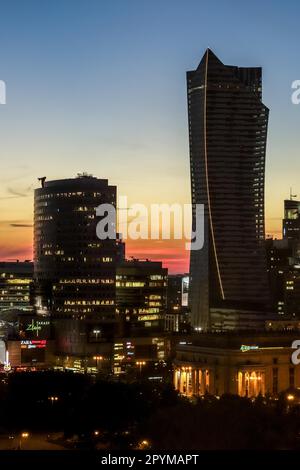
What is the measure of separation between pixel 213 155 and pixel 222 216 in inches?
317

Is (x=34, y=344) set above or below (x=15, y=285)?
below

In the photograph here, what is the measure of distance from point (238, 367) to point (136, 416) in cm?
2012

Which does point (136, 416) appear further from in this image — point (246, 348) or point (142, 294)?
point (142, 294)

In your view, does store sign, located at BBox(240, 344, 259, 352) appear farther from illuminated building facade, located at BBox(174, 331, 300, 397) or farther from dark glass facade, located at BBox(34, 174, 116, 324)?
dark glass facade, located at BBox(34, 174, 116, 324)

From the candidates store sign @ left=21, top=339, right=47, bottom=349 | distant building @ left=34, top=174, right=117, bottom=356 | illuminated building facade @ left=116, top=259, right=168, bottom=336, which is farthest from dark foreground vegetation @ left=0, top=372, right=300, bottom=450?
illuminated building facade @ left=116, top=259, right=168, bottom=336

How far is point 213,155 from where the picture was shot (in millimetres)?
133750

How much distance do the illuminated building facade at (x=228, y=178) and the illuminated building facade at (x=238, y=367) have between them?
170ft

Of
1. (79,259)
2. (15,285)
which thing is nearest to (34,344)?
(79,259)

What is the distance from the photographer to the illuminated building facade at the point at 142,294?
131125 millimetres

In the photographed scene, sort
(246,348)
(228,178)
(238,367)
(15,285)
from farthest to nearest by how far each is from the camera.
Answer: (15,285)
(228,178)
(246,348)
(238,367)

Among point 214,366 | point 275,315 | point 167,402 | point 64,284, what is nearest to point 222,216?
point 275,315

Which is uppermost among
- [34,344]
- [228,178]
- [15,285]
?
[228,178]

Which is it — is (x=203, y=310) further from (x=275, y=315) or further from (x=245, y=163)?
(x=245, y=163)

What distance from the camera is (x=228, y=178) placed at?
438 feet
